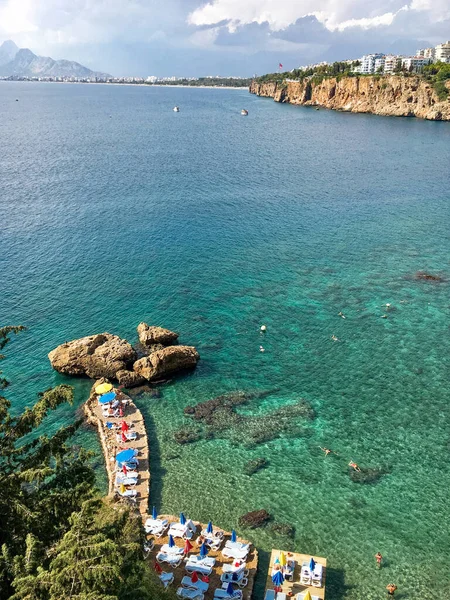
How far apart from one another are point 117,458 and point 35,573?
58.6 feet

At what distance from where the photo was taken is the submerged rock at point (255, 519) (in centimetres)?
2855

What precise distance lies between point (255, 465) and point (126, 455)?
8.21 m

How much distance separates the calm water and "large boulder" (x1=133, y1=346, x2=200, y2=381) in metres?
1.36

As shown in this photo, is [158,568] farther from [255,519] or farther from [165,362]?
[165,362]

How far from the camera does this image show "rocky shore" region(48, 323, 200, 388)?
41.5 m

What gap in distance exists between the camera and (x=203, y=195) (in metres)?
93.6

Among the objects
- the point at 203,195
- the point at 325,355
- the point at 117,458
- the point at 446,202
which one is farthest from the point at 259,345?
the point at 446,202

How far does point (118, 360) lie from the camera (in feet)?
138

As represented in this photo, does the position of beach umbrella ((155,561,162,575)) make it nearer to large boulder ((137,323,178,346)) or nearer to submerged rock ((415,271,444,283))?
large boulder ((137,323,178,346))

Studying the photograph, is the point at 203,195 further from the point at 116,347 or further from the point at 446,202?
the point at 116,347

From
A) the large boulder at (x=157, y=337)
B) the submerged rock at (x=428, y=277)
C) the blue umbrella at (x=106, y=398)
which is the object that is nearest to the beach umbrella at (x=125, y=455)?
the blue umbrella at (x=106, y=398)

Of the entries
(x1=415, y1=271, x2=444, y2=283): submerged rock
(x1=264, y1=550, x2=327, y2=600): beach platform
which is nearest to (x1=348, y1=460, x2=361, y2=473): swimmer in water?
(x1=264, y1=550, x2=327, y2=600): beach platform

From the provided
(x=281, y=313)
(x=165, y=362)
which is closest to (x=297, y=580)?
(x=165, y=362)

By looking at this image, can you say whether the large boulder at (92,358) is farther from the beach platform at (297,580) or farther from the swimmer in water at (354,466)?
the beach platform at (297,580)
